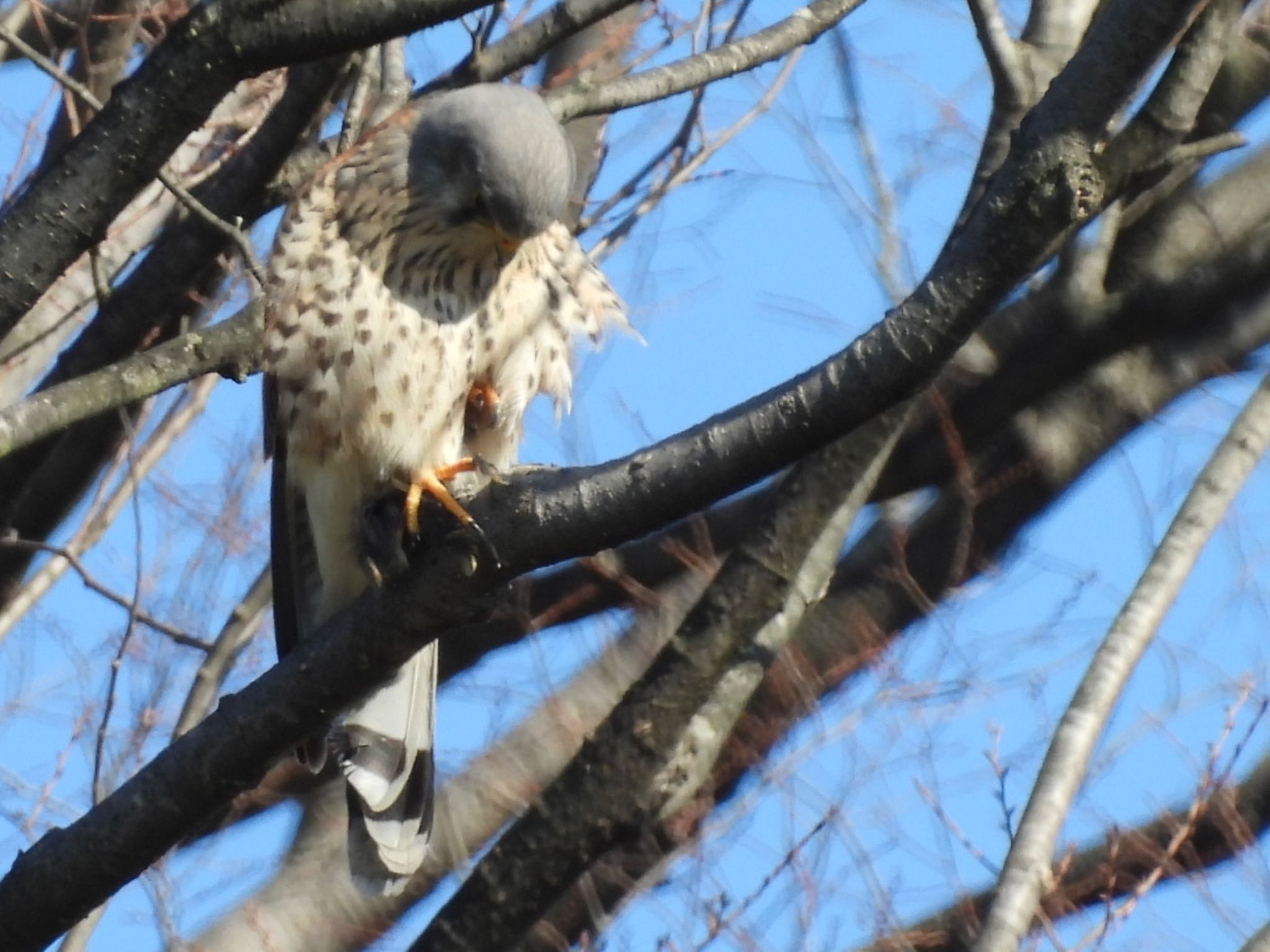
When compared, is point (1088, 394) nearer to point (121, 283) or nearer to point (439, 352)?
point (439, 352)

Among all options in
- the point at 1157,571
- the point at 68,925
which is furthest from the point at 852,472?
the point at 68,925

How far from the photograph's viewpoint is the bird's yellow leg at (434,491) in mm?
2879

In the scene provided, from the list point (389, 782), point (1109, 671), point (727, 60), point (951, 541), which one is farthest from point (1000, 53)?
point (389, 782)

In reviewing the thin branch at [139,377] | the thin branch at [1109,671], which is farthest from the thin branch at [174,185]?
the thin branch at [1109,671]

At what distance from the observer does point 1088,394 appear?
18.2 feet

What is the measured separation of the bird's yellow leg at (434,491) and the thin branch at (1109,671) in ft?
3.88

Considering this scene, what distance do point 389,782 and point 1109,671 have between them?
146 cm

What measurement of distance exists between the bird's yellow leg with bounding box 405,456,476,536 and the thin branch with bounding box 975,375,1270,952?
118cm

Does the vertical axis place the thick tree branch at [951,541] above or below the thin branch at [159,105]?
below

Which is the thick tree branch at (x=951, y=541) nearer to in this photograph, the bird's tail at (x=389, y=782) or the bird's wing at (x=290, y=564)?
the bird's tail at (x=389, y=782)

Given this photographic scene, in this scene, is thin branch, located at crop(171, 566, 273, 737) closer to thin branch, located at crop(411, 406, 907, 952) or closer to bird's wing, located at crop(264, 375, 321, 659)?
bird's wing, located at crop(264, 375, 321, 659)

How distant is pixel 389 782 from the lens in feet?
12.8

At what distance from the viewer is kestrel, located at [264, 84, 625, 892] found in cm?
382

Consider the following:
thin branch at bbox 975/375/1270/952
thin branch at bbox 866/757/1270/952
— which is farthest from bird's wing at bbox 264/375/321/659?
thin branch at bbox 975/375/1270/952
